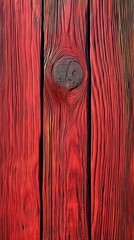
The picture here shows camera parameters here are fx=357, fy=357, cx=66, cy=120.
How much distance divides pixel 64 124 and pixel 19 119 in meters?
0.11

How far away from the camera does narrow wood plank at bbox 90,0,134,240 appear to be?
866 millimetres

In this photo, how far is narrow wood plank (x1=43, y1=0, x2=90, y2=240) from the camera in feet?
2.82

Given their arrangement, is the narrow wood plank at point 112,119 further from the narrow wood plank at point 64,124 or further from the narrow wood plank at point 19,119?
the narrow wood plank at point 19,119

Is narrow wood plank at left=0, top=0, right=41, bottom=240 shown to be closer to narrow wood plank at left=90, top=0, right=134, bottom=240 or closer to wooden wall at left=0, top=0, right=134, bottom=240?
wooden wall at left=0, top=0, right=134, bottom=240

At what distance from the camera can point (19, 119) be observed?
0.88 m

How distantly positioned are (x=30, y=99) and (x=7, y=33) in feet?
0.57

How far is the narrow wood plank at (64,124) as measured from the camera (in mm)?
861

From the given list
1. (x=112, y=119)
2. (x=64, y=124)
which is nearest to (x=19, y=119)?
(x=64, y=124)

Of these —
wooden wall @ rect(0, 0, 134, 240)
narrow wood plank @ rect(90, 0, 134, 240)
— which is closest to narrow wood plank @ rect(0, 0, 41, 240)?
wooden wall @ rect(0, 0, 134, 240)

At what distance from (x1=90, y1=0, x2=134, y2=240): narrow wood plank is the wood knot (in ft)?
0.13

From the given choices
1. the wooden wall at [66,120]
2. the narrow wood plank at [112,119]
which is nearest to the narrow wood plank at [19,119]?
the wooden wall at [66,120]

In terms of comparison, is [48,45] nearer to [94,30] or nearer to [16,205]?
[94,30]

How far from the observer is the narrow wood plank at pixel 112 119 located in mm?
866

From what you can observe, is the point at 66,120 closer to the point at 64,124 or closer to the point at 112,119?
the point at 64,124
